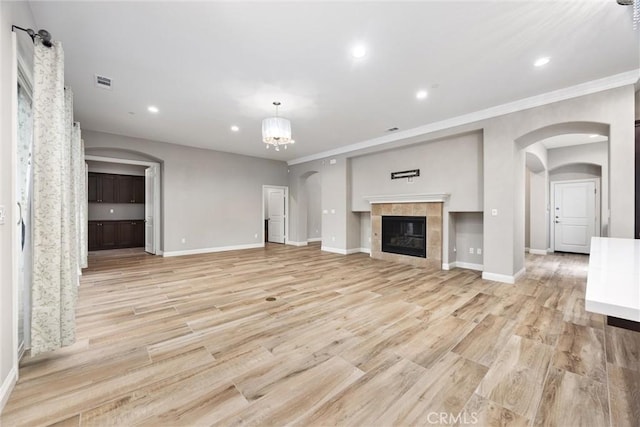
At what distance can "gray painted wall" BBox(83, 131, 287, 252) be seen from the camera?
6.54 meters

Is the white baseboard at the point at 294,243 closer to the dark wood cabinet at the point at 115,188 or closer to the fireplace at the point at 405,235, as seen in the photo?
the fireplace at the point at 405,235

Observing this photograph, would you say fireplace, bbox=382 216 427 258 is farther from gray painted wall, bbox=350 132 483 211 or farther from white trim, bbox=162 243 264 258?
white trim, bbox=162 243 264 258

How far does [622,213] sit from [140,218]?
11.3m

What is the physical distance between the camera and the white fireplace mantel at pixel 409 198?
532 centimetres

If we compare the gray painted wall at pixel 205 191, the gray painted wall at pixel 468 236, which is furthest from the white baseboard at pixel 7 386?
the gray painted wall at pixel 468 236

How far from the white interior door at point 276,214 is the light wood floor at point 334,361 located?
5.38 meters

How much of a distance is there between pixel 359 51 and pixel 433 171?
3539 millimetres

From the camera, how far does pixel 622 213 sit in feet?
10.8

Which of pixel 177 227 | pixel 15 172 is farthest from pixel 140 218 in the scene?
pixel 15 172

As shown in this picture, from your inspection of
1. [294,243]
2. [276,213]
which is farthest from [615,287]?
[276,213]

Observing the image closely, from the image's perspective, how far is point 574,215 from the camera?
23.6 ft

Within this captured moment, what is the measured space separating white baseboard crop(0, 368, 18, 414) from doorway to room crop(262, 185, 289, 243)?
7.09m

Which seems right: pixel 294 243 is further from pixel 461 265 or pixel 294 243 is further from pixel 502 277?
pixel 502 277

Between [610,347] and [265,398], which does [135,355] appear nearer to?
[265,398]
